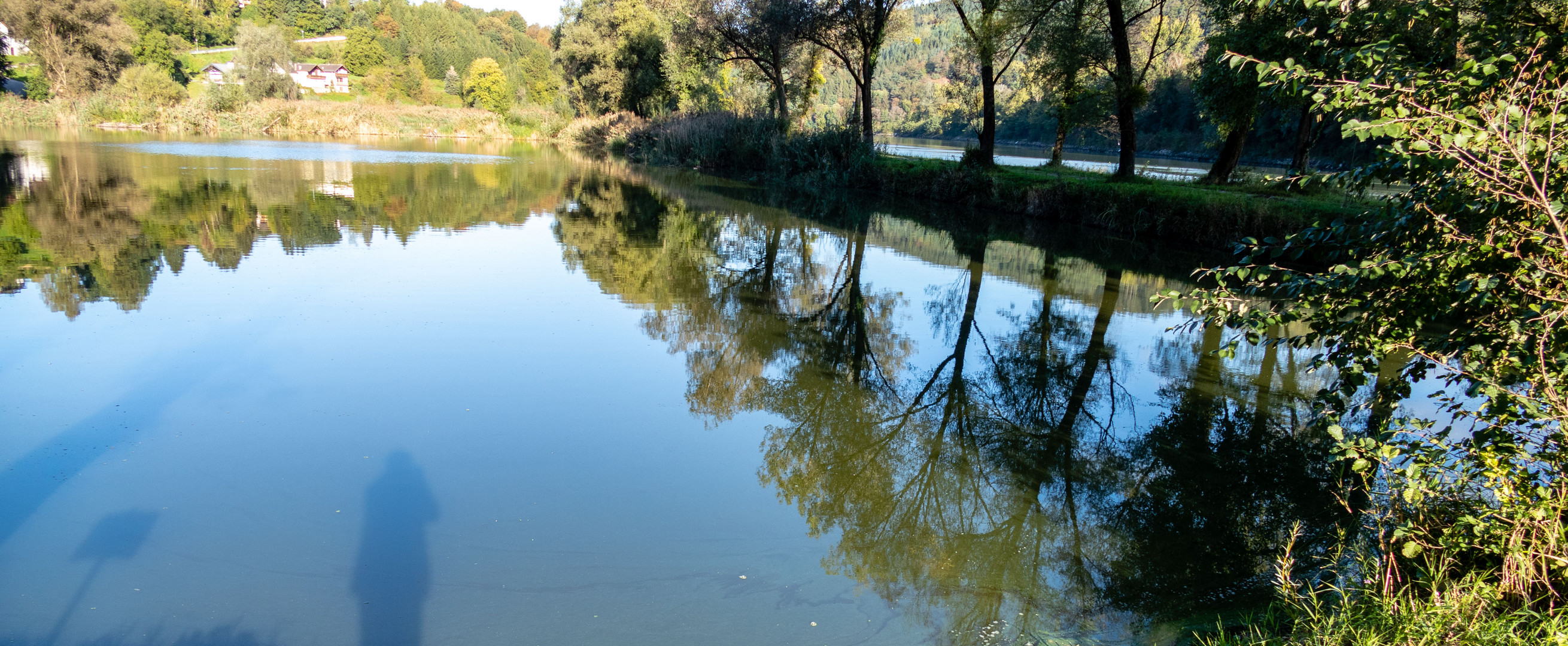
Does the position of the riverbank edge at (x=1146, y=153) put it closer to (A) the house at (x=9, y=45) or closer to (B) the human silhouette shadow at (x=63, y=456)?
(B) the human silhouette shadow at (x=63, y=456)

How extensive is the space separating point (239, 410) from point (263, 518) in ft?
5.46

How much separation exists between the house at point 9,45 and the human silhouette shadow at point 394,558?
6146 centimetres

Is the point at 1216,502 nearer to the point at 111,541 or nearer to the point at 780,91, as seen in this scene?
the point at 111,541

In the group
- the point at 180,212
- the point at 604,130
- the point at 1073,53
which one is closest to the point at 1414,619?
the point at 180,212

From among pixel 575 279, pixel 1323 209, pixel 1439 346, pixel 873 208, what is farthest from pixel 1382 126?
pixel 873 208

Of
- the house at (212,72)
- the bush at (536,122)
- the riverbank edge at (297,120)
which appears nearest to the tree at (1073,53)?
the bush at (536,122)

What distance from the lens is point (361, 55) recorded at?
257 ft

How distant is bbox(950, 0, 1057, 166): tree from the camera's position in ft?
61.7

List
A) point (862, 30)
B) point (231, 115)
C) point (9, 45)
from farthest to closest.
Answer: point (9, 45)
point (231, 115)
point (862, 30)

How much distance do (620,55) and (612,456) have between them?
37.3m

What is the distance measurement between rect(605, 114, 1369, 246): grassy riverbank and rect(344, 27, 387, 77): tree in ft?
186

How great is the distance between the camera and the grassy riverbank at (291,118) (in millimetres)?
42500

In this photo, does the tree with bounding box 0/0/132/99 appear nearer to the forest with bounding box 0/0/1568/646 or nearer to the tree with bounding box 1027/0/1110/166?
the forest with bounding box 0/0/1568/646

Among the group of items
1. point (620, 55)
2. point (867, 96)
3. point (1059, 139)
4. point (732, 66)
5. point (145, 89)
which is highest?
point (620, 55)
